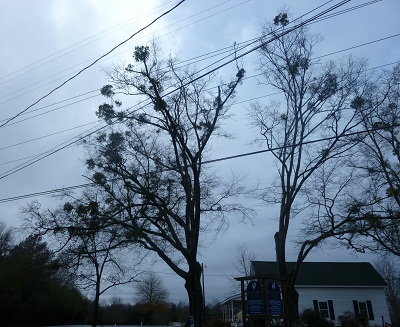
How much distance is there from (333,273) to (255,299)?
32.4 meters

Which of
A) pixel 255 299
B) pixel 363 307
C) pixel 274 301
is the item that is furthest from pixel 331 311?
pixel 255 299

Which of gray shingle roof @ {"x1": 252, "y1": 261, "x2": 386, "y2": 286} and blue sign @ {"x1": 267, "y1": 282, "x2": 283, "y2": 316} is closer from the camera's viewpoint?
blue sign @ {"x1": 267, "y1": 282, "x2": 283, "y2": 316}

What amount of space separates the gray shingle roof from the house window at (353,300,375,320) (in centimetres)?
180

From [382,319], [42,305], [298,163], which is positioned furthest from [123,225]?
[382,319]

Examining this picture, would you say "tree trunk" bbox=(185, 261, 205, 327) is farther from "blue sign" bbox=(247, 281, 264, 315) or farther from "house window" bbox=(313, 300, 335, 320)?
"house window" bbox=(313, 300, 335, 320)

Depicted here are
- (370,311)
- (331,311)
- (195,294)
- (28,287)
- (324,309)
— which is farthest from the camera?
(28,287)

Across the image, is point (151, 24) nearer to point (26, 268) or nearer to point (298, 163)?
point (298, 163)

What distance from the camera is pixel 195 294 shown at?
23.1 metres

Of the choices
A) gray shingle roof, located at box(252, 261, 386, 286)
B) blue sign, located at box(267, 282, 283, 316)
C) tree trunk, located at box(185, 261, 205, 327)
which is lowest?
blue sign, located at box(267, 282, 283, 316)

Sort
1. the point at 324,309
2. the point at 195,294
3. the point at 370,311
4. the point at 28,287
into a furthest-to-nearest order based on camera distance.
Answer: the point at 28,287
the point at 370,311
the point at 324,309
the point at 195,294

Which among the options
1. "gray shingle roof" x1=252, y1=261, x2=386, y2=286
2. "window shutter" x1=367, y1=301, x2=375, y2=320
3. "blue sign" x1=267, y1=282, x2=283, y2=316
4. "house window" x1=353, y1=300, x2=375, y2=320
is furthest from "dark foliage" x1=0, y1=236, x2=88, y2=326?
"window shutter" x1=367, y1=301, x2=375, y2=320

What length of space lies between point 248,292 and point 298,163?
1298 centimetres

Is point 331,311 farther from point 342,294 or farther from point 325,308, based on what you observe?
point 342,294

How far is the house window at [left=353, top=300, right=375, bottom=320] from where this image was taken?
40344 mm
